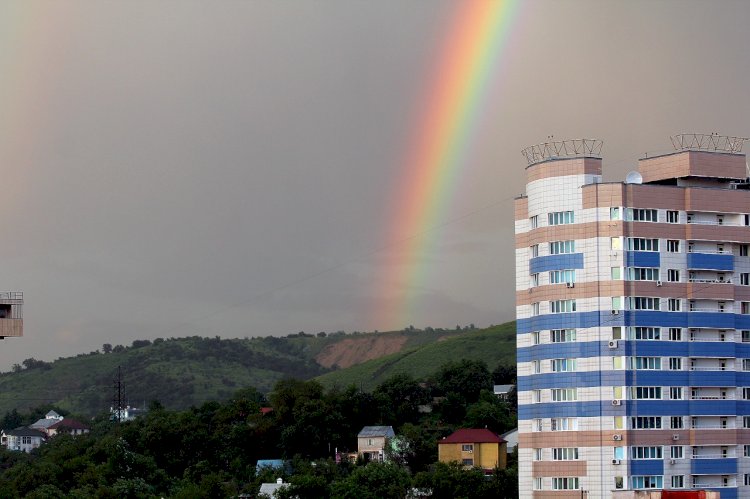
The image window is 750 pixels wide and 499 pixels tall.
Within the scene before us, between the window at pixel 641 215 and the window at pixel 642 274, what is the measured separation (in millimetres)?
3802

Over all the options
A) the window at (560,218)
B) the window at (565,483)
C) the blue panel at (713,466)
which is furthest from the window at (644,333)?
the window at (565,483)

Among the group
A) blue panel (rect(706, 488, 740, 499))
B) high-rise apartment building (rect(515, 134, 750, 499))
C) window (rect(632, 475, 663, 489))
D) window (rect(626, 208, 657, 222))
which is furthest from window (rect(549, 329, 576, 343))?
blue panel (rect(706, 488, 740, 499))

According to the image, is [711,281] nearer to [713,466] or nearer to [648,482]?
[713,466]

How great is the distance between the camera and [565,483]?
320ft

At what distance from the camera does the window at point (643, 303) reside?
9825cm

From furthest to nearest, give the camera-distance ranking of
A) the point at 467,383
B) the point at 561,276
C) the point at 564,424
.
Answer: the point at 467,383
the point at 561,276
the point at 564,424

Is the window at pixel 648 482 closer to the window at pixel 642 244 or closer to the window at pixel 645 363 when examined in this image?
the window at pixel 645 363

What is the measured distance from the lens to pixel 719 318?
10112cm

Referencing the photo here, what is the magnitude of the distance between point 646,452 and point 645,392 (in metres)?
4.52

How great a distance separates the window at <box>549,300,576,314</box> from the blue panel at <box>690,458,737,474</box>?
14957mm

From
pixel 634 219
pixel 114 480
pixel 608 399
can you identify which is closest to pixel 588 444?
pixel 608 399

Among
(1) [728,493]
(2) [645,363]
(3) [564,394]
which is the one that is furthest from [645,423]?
(1) [728,493]

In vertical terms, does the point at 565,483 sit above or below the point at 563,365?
below

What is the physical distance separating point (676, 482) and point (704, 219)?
2075 cm
